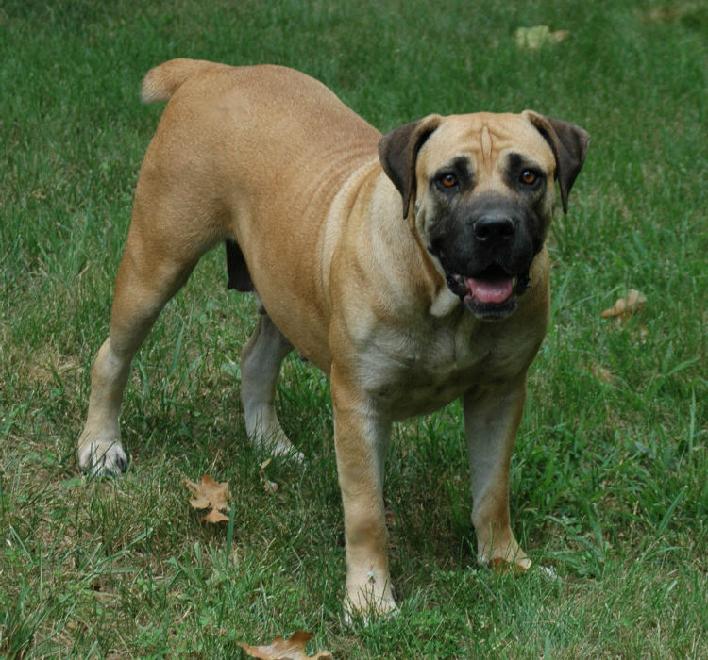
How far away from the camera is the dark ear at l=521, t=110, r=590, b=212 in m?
4.20

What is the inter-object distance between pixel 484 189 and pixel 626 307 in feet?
7.95

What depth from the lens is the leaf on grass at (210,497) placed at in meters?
4.66

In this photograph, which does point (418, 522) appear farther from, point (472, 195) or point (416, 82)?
point (416, 82)

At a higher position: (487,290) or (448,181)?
(448,181)

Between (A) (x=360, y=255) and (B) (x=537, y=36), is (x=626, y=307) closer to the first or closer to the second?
(A) (x=360, y=255)

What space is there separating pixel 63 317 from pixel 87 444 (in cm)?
94

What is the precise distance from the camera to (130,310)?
5188 millimetres

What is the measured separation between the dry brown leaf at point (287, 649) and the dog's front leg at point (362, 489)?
0.33 meters

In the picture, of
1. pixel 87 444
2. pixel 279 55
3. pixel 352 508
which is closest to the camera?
pixel 352 508

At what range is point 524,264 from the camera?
395 cm

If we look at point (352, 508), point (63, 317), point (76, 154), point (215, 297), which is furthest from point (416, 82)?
point (352, 508)

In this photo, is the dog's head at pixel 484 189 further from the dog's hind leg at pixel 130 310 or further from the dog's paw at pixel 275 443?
the dog's paw at pixel 275 443

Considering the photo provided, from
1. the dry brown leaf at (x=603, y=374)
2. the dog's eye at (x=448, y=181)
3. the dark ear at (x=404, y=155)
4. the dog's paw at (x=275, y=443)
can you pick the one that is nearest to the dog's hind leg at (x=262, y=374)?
the dog's paw at (x=275, y=443)

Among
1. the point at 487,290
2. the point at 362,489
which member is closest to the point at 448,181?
the point at 487,290
